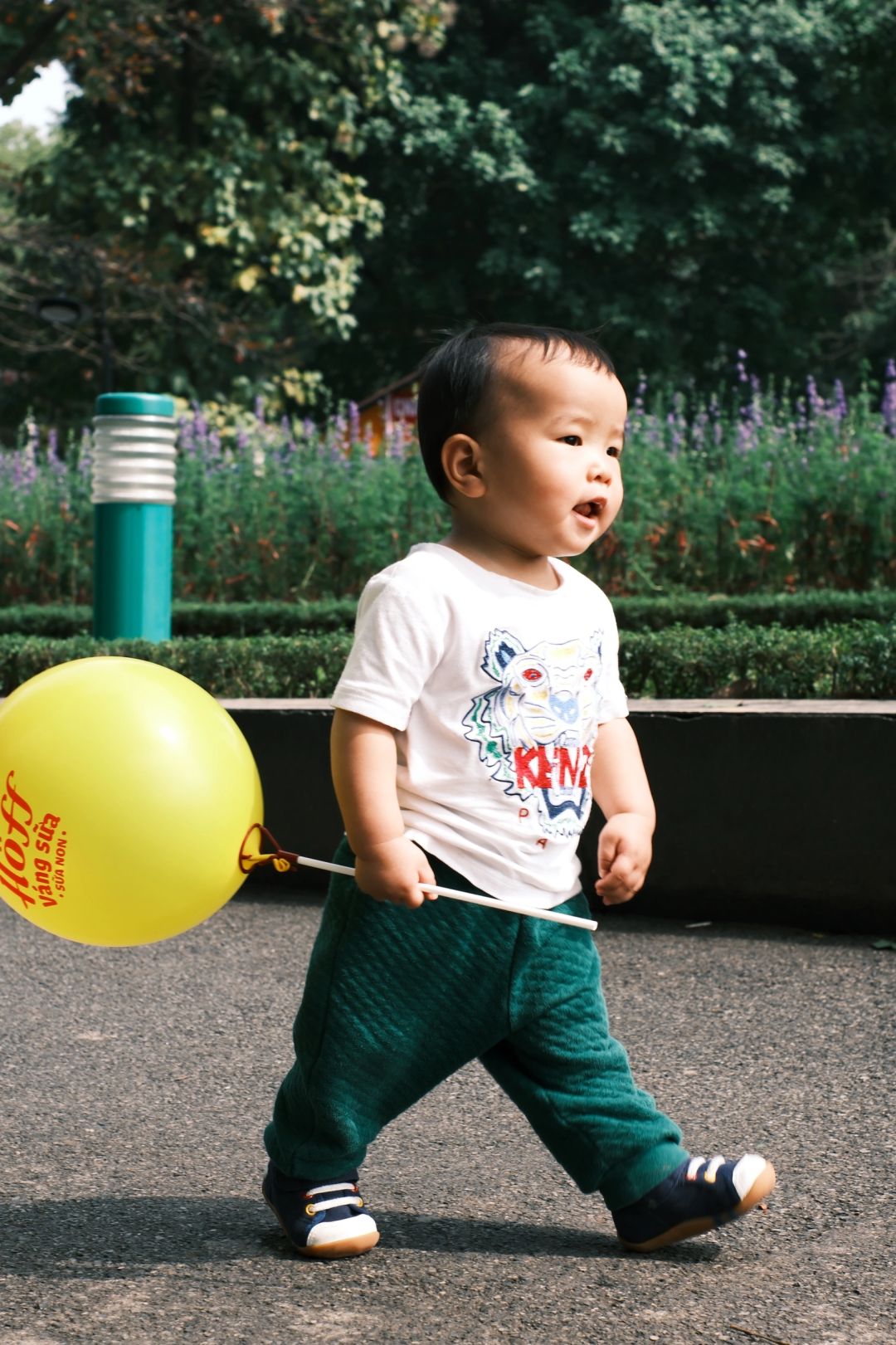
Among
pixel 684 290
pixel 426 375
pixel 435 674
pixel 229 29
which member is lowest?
pixel 435 674

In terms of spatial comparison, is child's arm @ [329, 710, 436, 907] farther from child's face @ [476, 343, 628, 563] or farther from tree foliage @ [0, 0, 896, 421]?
tree foliage @ [0, 0, 896, 421]

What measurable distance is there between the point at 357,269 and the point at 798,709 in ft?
90.1

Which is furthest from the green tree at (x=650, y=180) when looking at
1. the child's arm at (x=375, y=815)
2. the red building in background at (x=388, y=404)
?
the child's arm at (x=375, y=815)

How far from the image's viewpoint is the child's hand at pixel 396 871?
237 centimetres

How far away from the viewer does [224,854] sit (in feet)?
8.17

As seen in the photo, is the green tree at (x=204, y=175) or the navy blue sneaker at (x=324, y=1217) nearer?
the navy blue sneaker at (x=324, y=1217)

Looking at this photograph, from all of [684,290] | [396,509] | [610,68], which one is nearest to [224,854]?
[396,509]

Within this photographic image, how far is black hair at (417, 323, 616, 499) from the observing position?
2.53 metres

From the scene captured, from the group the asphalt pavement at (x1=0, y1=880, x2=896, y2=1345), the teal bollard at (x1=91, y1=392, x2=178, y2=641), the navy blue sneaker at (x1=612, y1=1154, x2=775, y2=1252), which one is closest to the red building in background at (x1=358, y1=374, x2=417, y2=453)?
the teal bollard at (x1=91, y1=392, x2=178, y2=641)

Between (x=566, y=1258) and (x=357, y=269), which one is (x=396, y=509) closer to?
(x=566, y=1258)

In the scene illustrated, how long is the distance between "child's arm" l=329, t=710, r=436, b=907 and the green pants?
0.09 m

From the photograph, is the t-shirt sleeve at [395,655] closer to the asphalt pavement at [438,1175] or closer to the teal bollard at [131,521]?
the asphalt pavement at [438,1175]

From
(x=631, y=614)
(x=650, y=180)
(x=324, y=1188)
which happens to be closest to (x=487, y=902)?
(x=324, y=1188)

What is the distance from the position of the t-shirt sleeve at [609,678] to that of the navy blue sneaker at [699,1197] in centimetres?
73
